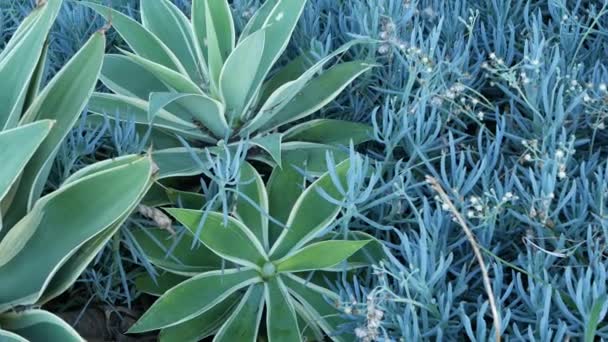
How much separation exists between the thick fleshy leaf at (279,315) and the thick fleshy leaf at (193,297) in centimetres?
3

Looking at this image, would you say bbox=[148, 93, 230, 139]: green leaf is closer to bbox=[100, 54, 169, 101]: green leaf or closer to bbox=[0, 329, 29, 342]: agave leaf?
bbox=[100, 54, 169, 101]: green leaf

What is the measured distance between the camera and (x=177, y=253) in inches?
50.6

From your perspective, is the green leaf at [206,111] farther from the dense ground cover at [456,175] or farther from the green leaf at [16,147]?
the green leaf at [16,147]

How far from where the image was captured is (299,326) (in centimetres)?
A: 126

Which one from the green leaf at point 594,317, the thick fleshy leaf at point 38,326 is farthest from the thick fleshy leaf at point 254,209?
the green leaf at point 594,317

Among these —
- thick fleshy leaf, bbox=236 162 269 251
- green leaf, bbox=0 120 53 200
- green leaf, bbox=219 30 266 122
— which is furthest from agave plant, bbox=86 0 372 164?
green leaf, bbox=0 120 53 200

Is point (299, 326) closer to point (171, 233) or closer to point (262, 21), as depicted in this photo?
point (171, 233)

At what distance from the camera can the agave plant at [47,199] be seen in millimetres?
1080

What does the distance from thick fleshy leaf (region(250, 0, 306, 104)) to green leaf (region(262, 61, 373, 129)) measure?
7cm

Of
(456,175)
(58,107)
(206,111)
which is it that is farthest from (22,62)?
(456,175)

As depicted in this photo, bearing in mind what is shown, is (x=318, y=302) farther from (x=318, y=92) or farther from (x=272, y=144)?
(x=318, y=92)

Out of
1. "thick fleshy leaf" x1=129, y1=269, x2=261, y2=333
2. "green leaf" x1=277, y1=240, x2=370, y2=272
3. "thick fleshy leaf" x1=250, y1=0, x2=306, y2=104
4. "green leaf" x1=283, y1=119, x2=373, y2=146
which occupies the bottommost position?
"thick fleshy leaf" x1=129, y1=269, x2=261, y2=333

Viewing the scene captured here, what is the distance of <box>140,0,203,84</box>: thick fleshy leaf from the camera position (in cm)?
151

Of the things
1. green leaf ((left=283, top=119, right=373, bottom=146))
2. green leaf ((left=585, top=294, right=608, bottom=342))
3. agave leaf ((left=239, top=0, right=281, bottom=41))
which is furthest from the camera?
agave leaf ((left=239, top=0, right=281, bottom=41))
